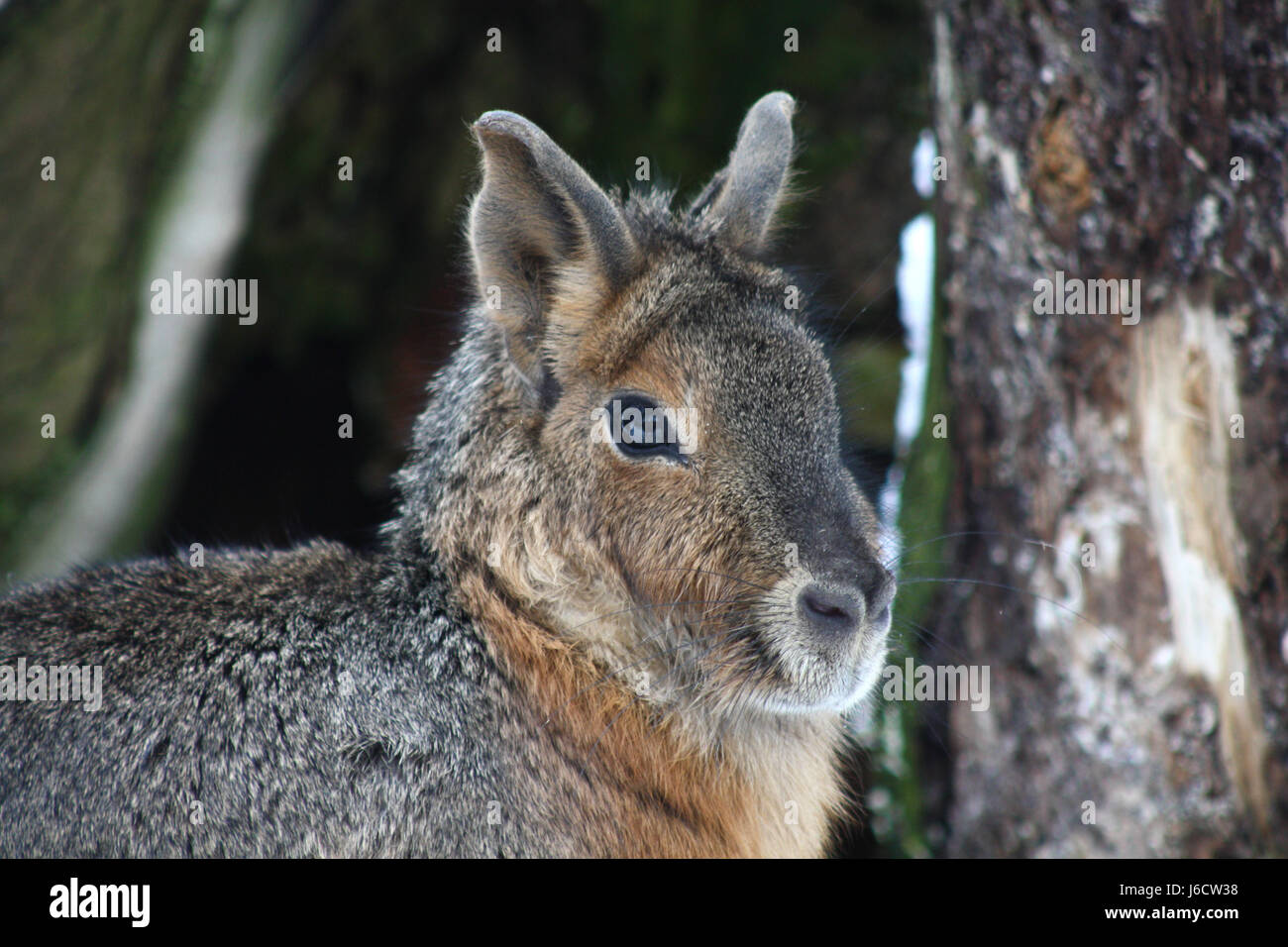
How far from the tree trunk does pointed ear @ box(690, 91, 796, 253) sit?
6.44 feet

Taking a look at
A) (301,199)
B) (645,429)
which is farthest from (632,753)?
(301,199)

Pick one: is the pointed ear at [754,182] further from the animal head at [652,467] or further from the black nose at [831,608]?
the black nose at [831,608]

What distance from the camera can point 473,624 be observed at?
16.9 ft

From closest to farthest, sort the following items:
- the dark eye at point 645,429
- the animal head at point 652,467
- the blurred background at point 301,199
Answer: the animal head at point 652,467
the dark eye at point 645,429
the blurred background at point 301,199

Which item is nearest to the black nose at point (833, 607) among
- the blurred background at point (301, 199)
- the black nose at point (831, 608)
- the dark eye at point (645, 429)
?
the black nose at point (831, 608)

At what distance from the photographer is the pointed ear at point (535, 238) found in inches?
189

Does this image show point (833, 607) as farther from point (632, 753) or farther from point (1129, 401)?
point (1129, 401)

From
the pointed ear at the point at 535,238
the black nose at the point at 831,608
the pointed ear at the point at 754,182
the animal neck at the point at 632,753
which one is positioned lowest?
the animal neck at the point at 632,753

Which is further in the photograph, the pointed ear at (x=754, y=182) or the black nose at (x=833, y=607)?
the pointed ear at (x=754, y=182)

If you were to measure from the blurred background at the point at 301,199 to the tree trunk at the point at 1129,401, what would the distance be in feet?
5.32

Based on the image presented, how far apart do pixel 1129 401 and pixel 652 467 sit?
3.48 metres

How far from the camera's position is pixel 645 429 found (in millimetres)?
4988

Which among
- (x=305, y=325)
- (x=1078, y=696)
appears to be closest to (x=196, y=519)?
(x=305, y=325)

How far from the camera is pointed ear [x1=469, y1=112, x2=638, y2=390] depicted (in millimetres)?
4797
